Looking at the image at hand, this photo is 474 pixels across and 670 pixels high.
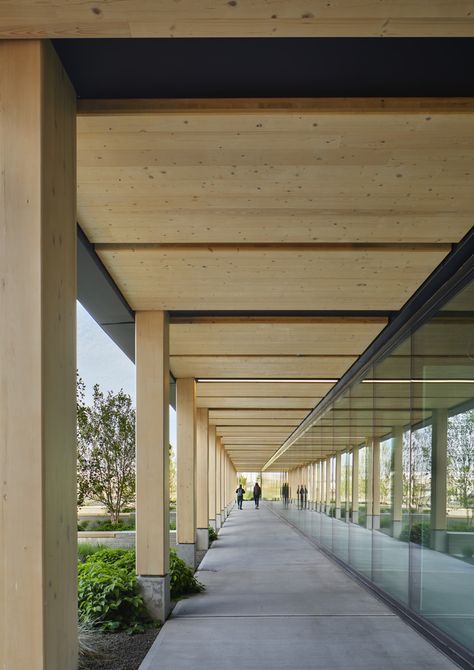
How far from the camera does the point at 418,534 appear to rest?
852cm

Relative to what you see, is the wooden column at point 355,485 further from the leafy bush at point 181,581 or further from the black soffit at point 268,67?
the black soffit at point 268,67

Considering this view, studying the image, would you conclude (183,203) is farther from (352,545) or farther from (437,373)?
(352,545)

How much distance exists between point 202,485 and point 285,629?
10.6 metres

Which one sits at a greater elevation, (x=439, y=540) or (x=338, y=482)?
(x=439, y=540)

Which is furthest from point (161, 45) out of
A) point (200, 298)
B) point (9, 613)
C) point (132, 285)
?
point (200, 298)

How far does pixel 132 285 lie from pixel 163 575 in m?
3.57

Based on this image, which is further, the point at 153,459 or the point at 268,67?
the point at 153,459

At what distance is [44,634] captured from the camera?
3.60 m

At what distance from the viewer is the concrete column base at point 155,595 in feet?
29.9

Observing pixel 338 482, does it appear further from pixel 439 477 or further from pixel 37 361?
pixel 37 361

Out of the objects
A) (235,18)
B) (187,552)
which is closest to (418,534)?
(235,18)

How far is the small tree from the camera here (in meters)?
28.5

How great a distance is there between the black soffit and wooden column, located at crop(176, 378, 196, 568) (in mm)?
10430

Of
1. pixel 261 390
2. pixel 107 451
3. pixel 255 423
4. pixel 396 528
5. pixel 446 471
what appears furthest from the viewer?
pixel 107 451
